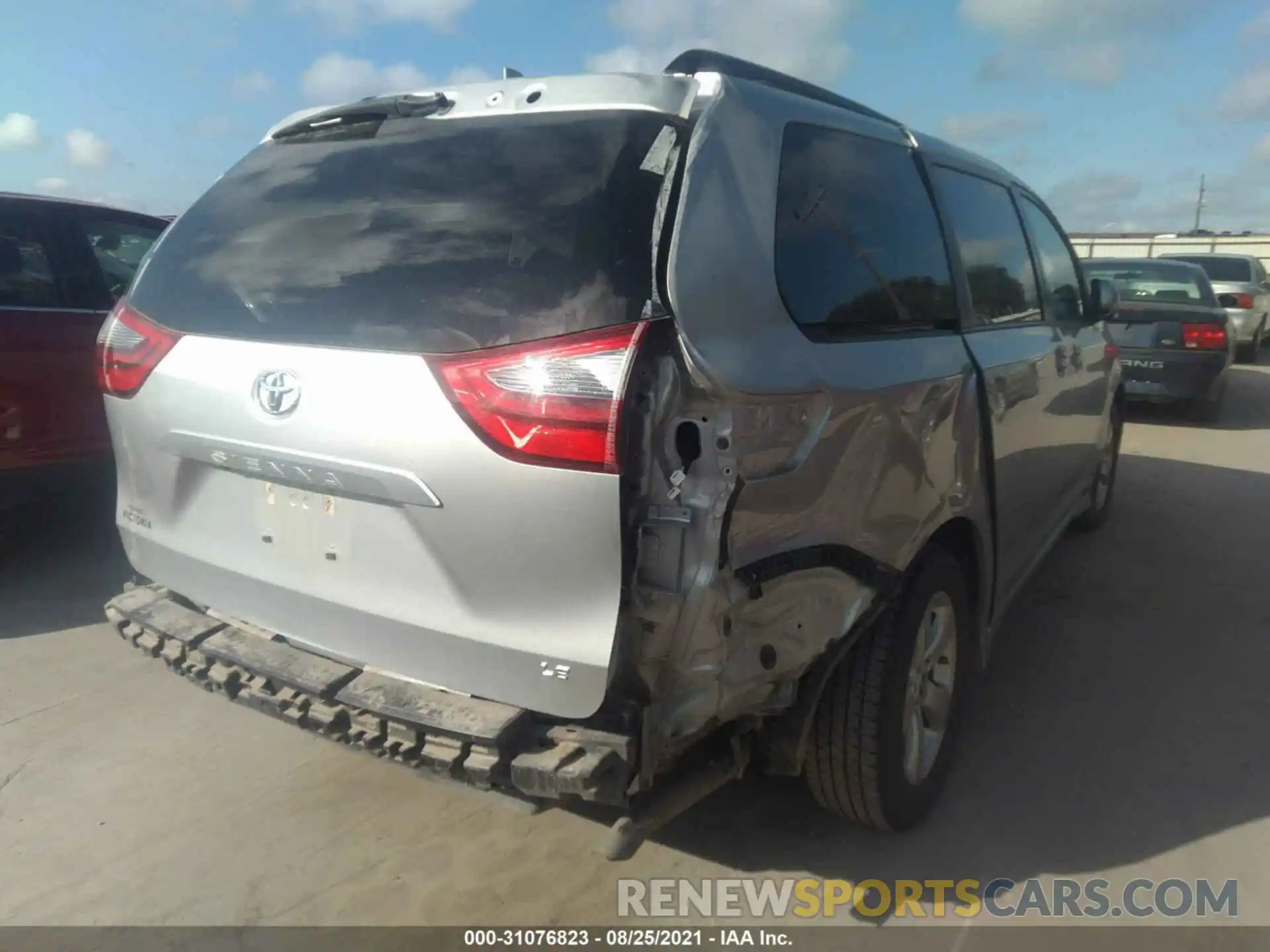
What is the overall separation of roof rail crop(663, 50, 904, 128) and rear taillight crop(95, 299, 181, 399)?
143 cm

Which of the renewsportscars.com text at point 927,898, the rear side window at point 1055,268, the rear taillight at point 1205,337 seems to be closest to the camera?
the renewsportscars.com text at point 927,898

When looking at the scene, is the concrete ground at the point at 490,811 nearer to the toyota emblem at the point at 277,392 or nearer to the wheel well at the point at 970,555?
the wheel well at the point at 970,555

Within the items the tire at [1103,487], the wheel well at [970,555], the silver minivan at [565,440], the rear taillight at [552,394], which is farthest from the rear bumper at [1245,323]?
the rear taillight at [552,394]

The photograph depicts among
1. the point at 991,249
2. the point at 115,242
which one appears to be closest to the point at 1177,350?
the point at 991,249

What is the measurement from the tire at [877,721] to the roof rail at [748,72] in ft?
4.33

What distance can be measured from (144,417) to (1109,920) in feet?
9.36

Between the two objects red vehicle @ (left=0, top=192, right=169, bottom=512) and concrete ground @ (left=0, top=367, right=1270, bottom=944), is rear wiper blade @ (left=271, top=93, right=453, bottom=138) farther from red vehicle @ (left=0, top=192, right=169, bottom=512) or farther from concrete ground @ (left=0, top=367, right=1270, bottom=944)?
red vehicle @ (left=0, top=192, right=169, bottom=512)

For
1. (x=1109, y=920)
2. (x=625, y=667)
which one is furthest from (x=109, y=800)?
(x=1109, y=920)

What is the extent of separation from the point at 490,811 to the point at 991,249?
2597 mm

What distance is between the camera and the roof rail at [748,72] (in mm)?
2285

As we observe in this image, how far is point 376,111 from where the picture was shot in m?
2.55

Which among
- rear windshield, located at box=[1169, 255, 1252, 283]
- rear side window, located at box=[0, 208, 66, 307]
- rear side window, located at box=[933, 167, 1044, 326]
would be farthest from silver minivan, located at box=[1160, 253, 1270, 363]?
rear side window, located at box=[0, 208, 66, 307]

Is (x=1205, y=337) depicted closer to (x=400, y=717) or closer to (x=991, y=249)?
(x=991, y=249)

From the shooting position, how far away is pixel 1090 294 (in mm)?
4832
